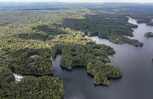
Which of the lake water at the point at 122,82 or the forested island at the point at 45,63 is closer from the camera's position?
the forested island at the point at 45,63

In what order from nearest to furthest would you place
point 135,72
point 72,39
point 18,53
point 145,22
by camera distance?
point 135,72 → point 18,53 → point 72,39 → point 145,22

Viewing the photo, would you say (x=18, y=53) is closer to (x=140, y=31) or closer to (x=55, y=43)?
(x=55, y=43)

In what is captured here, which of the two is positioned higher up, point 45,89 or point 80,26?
Result: point 45,89

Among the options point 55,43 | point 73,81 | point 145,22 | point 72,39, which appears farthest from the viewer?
point 145,22

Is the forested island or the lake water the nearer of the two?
the forested island

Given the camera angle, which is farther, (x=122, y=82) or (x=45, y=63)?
(x=45, y=63)

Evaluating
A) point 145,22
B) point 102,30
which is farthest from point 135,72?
point 145,22

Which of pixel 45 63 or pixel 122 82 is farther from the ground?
pixel 45 63

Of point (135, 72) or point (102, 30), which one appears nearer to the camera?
point (135, 72)
